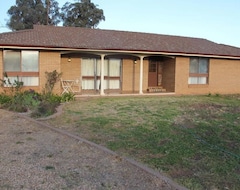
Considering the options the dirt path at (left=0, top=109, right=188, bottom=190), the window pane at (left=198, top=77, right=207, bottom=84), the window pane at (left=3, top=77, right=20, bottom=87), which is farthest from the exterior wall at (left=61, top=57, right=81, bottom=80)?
the dirt path at (left=0, top=109, right=188, bottom=190)

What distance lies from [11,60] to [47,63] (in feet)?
5.84

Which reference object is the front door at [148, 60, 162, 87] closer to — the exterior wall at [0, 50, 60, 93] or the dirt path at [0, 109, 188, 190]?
the exterior wall at [0, 50, 60, 93]

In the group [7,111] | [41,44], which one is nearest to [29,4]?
[41,44]

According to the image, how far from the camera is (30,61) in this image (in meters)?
14.5

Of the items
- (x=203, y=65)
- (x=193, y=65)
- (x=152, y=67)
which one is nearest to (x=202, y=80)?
(x=203, y=65)

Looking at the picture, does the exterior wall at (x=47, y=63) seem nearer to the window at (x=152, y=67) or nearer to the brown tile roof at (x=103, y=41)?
the brown tile roof at (x=103, y=41)

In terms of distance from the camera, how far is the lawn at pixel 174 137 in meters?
4.78

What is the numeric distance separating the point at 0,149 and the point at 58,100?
767 centimetres

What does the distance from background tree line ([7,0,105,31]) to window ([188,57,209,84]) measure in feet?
88.0

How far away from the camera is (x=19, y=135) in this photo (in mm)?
7031

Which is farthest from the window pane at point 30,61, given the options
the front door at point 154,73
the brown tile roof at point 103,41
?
the front door at point 154,73

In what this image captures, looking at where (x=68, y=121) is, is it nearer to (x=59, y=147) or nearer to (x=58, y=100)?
(x=59, y=147)

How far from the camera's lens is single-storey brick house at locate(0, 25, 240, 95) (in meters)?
14.5

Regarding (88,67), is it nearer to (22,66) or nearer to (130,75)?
(130,75)
